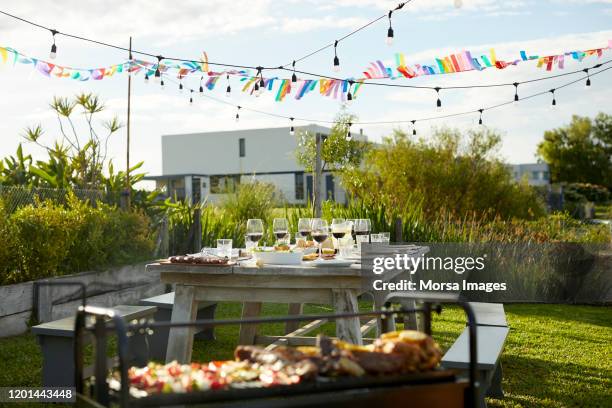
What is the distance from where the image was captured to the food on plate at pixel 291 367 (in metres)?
2.02

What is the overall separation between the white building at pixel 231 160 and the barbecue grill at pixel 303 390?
3515 cm

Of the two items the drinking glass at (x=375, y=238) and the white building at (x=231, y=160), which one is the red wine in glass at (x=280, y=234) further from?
the white building at (x=231, y=160)

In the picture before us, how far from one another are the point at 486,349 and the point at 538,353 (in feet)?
7.66

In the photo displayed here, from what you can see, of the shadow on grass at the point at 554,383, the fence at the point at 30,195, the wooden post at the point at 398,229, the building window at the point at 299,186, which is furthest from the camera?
the building window at the point at 299,186

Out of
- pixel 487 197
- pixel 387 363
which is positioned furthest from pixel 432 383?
pixel 487 197

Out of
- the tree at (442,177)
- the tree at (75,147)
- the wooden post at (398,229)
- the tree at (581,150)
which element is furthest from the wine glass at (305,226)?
the tree at (581,150)

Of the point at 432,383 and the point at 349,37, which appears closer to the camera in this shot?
the point at 432,383

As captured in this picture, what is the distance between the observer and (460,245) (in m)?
9.52

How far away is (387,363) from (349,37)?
655 centimetres

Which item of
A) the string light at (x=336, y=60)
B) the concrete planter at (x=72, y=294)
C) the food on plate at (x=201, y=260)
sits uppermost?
the string light at (x=336, y=60)

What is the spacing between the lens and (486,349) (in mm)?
3910

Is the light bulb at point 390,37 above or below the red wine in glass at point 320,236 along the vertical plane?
above

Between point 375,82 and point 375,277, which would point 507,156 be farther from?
point 375,277

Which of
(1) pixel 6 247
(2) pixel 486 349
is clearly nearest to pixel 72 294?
(1) pixel 6 247
